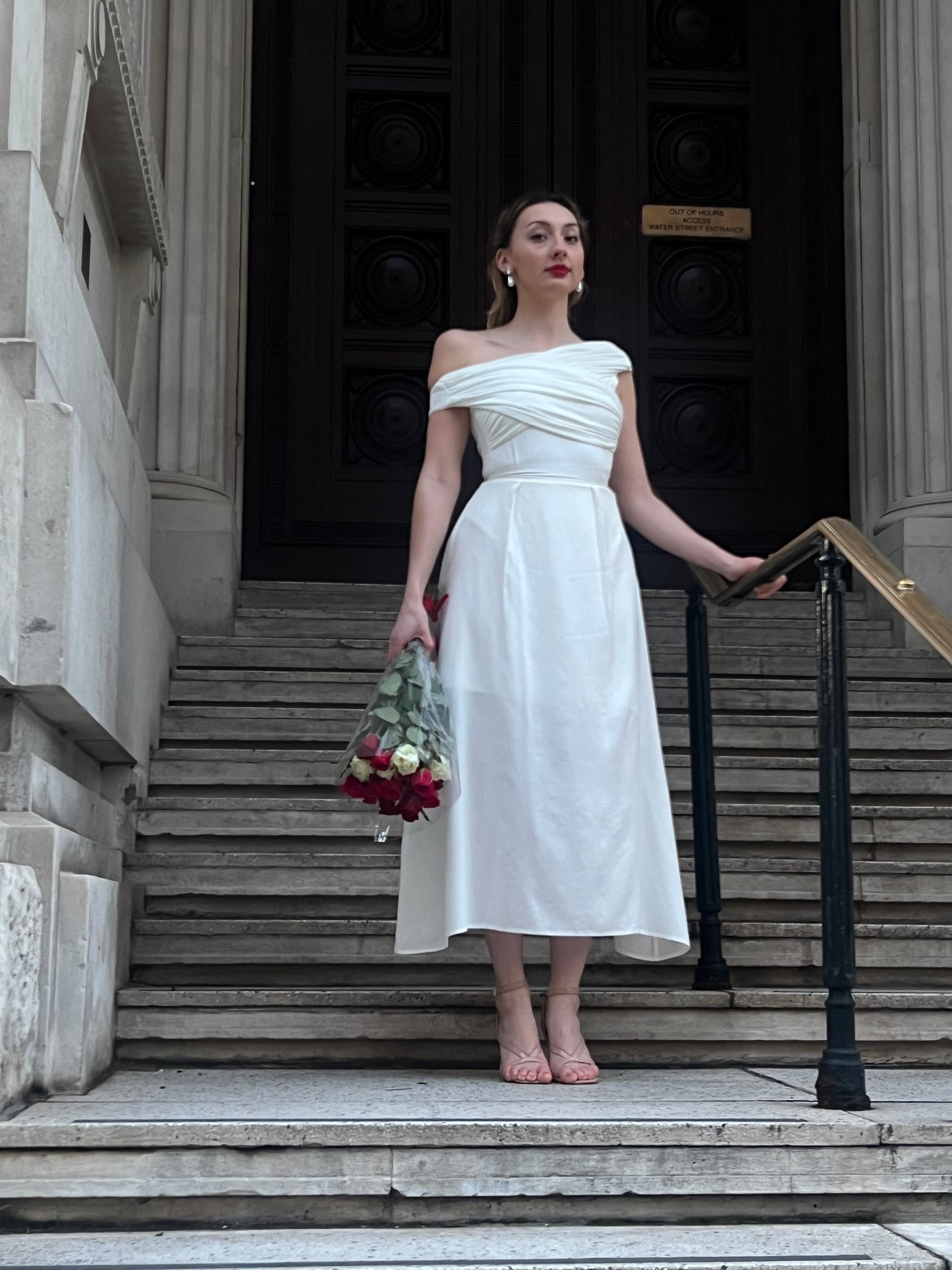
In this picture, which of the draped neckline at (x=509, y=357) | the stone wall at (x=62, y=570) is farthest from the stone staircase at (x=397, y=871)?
the draped neckline at (x=509, y=357)

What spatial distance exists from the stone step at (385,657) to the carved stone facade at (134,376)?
0.70 feet

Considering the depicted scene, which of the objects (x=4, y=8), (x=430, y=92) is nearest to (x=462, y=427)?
(x=4, y=8)

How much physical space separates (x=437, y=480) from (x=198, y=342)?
12.5 feet

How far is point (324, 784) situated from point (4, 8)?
2.49 metres

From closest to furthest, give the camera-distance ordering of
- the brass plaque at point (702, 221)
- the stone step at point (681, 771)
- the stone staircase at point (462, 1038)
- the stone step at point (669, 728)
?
1. the stone staircase at point (462, 1038)
2. the stone step at point (681, 771)
3. the stone step at point (669, 728)
4. the brass plaque at point (702, 221)

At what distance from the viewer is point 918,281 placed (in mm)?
7559

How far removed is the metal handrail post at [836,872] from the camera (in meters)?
3.04

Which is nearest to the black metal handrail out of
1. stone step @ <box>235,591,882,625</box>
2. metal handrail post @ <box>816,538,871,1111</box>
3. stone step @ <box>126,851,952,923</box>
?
metal handrail post @ <box>816,538,871,1111</box>

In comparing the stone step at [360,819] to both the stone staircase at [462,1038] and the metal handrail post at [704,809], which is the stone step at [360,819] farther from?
the metal handrail post at [704,809]

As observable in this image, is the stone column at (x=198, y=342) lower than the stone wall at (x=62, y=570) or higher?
higher

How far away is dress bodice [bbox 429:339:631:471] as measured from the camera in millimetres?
3760

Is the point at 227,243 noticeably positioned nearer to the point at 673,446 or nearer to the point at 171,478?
the point at 171,478

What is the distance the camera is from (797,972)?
4.26 m

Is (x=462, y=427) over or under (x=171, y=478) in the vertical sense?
under
